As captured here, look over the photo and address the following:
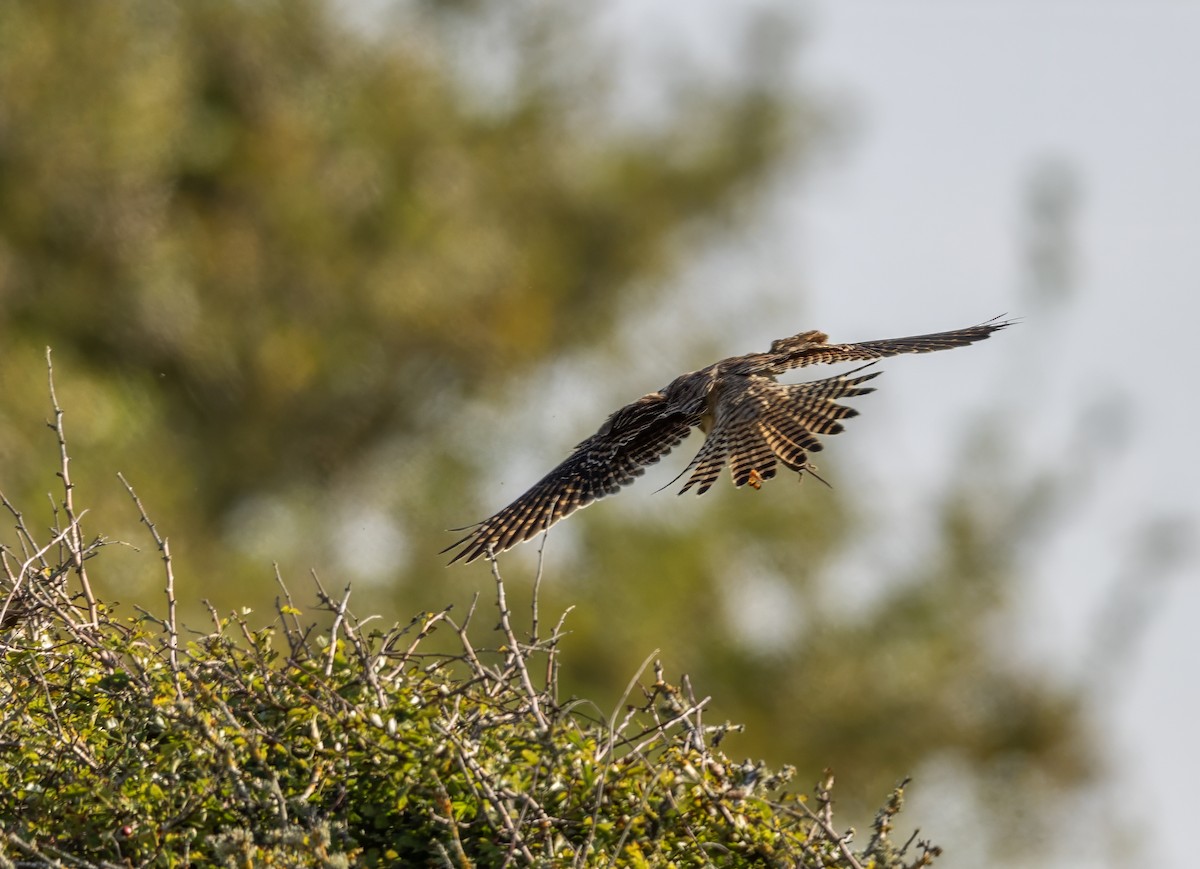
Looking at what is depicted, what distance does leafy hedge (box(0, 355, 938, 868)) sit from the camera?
548cm

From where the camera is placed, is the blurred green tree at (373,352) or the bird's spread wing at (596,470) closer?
the bird's spread wing at (596,470)

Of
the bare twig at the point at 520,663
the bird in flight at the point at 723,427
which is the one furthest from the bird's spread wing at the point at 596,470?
the bare twig at the point at 520,663

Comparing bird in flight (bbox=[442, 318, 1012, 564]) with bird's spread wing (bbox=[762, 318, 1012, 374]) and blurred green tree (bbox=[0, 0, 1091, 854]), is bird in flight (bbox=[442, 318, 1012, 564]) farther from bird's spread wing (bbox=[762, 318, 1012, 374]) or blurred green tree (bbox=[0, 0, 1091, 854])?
blurred green tree (bbox=[0, 0, 1091, 854])

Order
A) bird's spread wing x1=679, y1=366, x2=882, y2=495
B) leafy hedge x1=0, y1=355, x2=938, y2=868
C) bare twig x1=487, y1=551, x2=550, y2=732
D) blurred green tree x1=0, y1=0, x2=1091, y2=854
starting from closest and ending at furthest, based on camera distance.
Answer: leafy hedge x1=0, y1=355, x2=938, y2=868 < bare twig x1=487, y1=551, x2=550, y2=732 < bird's spread wing x1=679, y1=366, x2=882, y2=495 < blurred green tree x1=0, y1=0, x2=1091, y2=854

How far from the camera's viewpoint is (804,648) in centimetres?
3100

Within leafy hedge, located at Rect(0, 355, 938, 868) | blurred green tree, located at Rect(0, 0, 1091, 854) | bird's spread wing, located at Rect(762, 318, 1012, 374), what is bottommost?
leafy hedge, located at Rect(0, 355, 938, 868)

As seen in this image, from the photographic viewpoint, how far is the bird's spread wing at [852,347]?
8211 mm

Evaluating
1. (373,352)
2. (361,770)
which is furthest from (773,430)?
(373,352)

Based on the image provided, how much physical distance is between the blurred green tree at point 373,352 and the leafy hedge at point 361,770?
64.2ft

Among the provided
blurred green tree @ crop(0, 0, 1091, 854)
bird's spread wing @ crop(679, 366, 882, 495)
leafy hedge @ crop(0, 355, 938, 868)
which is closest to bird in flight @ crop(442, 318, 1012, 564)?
bird's spread wing @ crop(679, 366, 882, 495)

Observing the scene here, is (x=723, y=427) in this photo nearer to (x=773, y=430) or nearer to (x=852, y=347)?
(x=773, y=430)

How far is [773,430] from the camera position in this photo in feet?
26.1

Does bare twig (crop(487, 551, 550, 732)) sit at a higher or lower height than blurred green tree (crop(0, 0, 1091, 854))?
lower

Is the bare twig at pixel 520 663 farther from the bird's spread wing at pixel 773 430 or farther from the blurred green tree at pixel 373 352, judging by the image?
the blurred green tree at pixel 373 352
